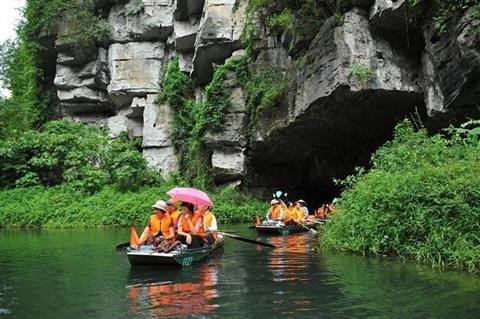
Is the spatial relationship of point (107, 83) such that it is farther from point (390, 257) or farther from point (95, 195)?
point (390, 257)

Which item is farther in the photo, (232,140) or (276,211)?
(232,140)

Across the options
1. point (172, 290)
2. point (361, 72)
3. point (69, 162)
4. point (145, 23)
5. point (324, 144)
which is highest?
point (145, 23)

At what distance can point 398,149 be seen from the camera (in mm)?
10180

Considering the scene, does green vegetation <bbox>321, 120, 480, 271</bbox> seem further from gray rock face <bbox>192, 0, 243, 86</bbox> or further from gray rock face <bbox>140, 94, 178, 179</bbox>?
gray rock face <bbox>140, 94, 178, 179</bbox>

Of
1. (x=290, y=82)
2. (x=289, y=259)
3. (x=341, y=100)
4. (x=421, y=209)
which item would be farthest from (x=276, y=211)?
(x=421, y=209)

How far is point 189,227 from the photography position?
8805 mm

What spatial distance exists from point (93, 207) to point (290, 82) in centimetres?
988

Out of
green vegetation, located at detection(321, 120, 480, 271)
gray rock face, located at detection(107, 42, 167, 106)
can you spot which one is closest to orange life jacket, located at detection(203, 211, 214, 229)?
green vegetation, located at detection(321, 120, 480, 271)

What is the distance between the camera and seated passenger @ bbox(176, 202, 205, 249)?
8.58 meters

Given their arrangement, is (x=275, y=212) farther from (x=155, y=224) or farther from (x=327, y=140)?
(x=155, y=224)

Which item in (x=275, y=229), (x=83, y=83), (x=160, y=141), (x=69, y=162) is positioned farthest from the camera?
(x=83, y=83)

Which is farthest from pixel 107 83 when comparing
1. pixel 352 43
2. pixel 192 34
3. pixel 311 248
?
pixel 311 248

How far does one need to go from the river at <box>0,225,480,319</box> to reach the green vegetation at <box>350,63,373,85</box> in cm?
610

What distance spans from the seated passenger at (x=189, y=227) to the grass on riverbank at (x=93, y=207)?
31.1 feet
